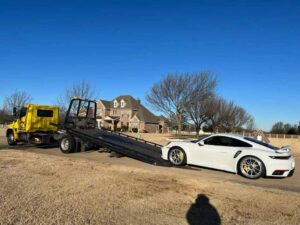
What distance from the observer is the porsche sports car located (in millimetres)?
9781

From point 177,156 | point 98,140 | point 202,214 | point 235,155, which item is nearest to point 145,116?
point 98,140

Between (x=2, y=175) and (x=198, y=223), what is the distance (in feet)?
18.7

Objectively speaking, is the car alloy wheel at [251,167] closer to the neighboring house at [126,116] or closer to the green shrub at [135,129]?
the green shrub at [135,129]

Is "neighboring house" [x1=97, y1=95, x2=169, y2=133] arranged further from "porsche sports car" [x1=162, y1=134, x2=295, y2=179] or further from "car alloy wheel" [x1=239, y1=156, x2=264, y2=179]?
"car alloy wheel" [x1=239, y1=156, x2=264, y2=179]

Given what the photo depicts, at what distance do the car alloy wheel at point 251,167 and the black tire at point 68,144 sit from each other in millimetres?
8442

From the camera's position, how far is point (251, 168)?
9.99m

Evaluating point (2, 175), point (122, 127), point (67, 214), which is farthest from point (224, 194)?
point (122, 127)

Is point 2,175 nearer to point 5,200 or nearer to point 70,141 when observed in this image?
point 5,200

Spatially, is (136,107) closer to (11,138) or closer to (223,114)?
(223,114)

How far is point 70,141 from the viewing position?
1540 cm

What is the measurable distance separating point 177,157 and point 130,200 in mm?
5771

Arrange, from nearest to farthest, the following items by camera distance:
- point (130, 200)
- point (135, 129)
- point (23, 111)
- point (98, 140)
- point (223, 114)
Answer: point (130, 200) → point (98, 140) → point (23, 111) → point (223, 114) → point (135, 129)

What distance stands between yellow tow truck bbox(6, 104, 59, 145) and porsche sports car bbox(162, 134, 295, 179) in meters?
8.40

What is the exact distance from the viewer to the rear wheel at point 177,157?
11.7m
